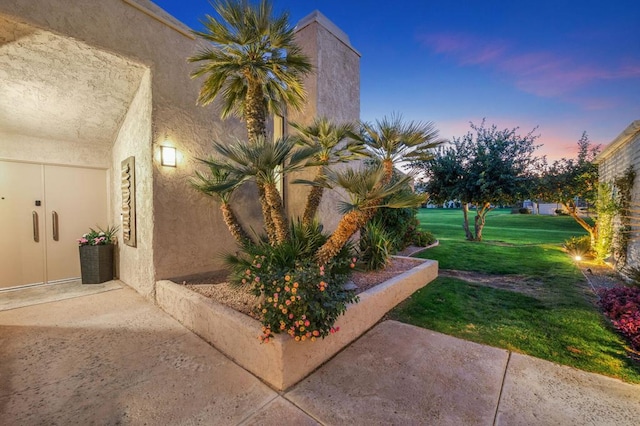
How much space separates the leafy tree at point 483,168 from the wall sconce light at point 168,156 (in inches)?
391

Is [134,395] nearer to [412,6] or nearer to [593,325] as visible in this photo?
[593,325]

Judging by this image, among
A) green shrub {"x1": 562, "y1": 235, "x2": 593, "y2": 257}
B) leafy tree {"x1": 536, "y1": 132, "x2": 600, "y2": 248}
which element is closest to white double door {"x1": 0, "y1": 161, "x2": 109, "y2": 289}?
green shrub {"x1": 562, "y1": 235, "x2": 593, "y2": 257}

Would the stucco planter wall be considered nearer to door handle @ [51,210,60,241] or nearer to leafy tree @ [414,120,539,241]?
door handle @ [51,210,60,241]

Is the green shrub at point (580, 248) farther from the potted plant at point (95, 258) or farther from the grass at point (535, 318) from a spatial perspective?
the potted plant at point (95, 258)

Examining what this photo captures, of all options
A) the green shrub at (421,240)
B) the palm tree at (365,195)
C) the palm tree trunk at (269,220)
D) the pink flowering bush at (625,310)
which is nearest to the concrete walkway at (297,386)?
the pink flowering bush at (625,310)

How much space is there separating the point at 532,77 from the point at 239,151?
10.9 meters

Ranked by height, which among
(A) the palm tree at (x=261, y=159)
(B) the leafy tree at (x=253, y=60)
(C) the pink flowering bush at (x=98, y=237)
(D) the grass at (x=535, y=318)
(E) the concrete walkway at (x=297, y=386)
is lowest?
(D) the grass at (x=535, y=318)

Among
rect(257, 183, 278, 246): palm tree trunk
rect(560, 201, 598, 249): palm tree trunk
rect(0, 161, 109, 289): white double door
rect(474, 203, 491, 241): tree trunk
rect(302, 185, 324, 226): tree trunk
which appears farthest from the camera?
rect(474, 203, 491, 241): tree trunk

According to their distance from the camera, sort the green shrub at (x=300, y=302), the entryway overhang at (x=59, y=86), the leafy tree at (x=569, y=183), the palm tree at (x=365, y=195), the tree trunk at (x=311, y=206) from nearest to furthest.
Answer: the green shrub at (x=300, y=302) < the palm tree at (x=365, y=195) < the entryway overhang at (x=59, y=86) < the tree trunk at (x=311, y=206) < the leafy tree at (x=569, y=183)

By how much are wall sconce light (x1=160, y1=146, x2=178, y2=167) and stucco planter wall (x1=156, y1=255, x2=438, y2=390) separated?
6.71ft

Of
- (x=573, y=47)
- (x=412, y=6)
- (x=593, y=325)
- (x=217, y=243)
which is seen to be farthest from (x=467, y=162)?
(x=217, y=243)

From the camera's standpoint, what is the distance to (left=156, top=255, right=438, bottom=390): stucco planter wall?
240cm

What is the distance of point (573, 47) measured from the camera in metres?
7.89

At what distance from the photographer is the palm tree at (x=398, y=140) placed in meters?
3.50
